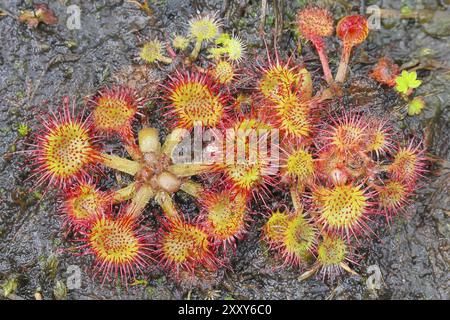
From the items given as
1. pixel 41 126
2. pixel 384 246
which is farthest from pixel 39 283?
pixel 384 246

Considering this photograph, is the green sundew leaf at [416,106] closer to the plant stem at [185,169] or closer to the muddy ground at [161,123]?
the muddy ground at [161,123]

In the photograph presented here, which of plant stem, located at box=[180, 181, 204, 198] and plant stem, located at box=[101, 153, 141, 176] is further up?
plant stem, located at box=[101, 153, 141, 176]

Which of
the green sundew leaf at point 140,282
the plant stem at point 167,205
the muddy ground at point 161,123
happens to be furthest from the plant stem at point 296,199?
the green sundew leaf at point 140,282

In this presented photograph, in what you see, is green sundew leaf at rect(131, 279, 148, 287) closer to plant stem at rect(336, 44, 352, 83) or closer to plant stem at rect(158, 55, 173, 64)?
plant stem at rect(158, 55, 173, 64)

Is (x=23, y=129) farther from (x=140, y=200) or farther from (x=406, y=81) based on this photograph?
(x=406, y=81)

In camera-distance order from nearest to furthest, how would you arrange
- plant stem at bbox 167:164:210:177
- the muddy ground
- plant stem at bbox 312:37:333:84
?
plant stem at bbox 167:164:210:177
plant stem at bbox 312:37:333:84
the muddy ground

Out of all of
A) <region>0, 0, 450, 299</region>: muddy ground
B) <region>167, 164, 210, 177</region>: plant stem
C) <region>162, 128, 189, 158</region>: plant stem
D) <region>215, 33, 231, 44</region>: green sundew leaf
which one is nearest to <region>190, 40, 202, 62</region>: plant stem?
<region>215, 33, 231, 44</region>: green sundew leaf
